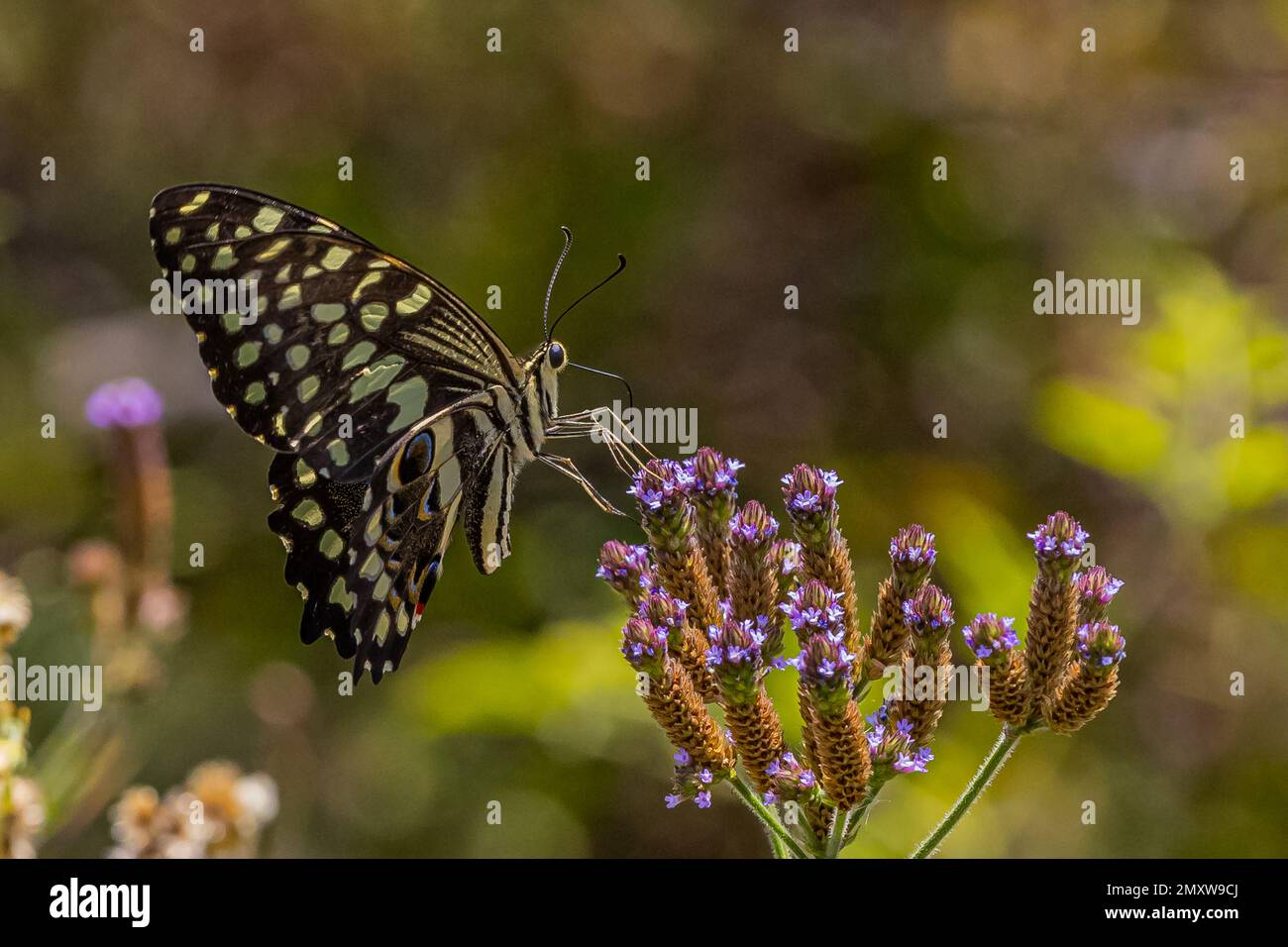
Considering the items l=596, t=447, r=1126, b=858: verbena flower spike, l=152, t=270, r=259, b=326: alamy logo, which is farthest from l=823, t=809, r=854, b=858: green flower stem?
l=152, t=270, r=259, b=326: alamy logo

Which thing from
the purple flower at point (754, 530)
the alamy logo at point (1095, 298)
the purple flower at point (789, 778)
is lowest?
the purple flower at point (789, 778)

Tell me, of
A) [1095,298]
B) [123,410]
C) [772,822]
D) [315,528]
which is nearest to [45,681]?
[123,410]

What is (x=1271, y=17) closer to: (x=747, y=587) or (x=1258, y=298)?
(x=1258, y=298)

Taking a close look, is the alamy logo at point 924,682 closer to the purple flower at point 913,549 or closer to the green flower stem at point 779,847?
the purple flower at point 913,549

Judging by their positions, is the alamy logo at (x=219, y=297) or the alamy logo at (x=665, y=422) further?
the alamy logo at (x=665, y=422)

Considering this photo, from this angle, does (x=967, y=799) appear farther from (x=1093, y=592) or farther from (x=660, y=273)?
(x=660, y=273)

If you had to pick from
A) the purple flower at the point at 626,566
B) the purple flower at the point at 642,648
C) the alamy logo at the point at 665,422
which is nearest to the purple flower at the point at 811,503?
the purple flower at the point at 626,566

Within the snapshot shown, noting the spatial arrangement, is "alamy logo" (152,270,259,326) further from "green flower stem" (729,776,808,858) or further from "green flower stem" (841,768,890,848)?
"green flower stem" (841,768,890,848)
